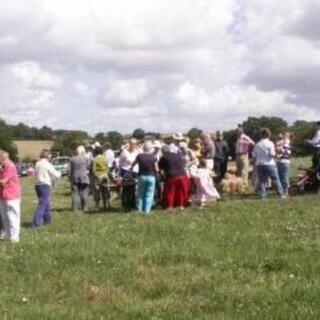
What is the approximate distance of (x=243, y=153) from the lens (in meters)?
27.9

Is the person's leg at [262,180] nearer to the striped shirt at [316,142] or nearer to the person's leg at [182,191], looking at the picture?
the striped shirt at [316,142]

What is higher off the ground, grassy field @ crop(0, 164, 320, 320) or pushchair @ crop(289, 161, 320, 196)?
pushchair @ crop(289, 161, 320, 196)

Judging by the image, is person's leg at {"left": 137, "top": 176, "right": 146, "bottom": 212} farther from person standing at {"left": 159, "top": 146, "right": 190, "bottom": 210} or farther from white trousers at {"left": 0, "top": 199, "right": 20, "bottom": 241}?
white trousers at {"left": 0, "top": 199, "right": 20, "bottom": 241}

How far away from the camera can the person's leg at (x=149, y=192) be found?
73.9ft

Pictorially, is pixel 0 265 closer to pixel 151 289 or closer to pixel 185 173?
pixel 151 289

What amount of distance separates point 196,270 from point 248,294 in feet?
6.87

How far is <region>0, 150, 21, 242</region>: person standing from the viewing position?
17.4 meters

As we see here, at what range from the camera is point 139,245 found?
1522 centimetres

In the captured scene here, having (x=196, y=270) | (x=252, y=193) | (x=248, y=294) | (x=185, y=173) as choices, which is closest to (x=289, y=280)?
(x=248, y=294)

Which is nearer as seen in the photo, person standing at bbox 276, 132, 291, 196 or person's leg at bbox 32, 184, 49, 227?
person's leg at bbox 32, 184, 49, 227

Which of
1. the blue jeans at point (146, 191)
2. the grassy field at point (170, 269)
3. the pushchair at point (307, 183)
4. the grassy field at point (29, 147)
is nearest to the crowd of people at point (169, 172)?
the blue jeans at point (146, 191)

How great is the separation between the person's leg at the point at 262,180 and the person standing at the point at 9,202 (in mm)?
8270

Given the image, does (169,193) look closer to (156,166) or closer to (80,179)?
(156,166)

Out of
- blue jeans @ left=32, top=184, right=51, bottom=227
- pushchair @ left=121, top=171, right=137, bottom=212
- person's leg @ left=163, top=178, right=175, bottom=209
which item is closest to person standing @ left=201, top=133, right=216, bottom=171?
pushchair @ left=121, top=171, right=137, bottom=212
